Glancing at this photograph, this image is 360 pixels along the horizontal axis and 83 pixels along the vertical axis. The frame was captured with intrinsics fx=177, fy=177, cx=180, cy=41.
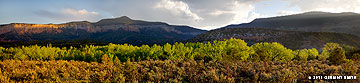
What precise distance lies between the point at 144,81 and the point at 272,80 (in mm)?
4547

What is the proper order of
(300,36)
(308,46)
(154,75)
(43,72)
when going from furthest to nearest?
(300,36) → (308,46) → (43,72) → (154,75)

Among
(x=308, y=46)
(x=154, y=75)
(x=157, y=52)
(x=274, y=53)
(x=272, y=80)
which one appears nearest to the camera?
(x=272, y=80)

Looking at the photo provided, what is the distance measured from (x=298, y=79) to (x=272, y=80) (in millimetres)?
1212

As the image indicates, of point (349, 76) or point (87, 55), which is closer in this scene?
point (349, 76)

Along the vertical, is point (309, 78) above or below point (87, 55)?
above

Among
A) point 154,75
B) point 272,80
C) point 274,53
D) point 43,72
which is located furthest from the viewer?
point 274,53

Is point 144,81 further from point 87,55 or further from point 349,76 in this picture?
point 87,55

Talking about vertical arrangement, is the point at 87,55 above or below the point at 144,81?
below

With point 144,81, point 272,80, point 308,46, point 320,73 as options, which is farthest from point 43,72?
point 308,46

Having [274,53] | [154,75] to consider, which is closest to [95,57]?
[154,75]

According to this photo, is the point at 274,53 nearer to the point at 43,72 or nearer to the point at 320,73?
the point at 320,73

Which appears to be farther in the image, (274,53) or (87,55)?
(274,53)

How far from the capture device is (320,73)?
7016 millimetres

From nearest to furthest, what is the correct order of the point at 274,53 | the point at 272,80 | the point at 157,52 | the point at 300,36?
the point at 272,80 → the point at 157,52 → the point at 274,53 → the point at 300,36
